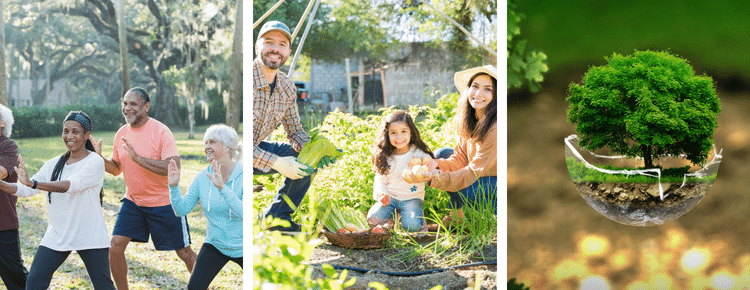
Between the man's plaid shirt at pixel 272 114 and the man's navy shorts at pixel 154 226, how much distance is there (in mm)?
489

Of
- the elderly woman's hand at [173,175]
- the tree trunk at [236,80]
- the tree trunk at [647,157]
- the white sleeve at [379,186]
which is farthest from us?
the white sleeve at [379,186]

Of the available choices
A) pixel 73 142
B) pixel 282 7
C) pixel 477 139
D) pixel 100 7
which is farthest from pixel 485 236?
pixel 100 7

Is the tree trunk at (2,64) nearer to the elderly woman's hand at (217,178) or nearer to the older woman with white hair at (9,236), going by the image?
the older woman with white hair at (9,236)

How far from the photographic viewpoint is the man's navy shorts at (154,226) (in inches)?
99.9

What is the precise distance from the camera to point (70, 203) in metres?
2.50

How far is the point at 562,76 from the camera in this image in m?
2.87

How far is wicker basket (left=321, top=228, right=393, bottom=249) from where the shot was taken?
9.11ft

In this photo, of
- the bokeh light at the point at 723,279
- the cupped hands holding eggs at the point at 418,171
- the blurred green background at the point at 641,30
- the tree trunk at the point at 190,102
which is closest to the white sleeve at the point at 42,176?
the tree trunk at the point at 190,102

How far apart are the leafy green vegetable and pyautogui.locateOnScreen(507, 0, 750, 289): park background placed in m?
1.06

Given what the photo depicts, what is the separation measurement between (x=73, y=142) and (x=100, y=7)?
29.7 inches

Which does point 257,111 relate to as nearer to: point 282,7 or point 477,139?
point 282,7

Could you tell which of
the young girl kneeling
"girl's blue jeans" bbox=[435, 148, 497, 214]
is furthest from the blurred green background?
the young girl kneeling

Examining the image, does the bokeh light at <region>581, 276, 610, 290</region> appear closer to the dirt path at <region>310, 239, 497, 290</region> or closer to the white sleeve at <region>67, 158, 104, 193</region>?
the dirt path at <region>310, 239, 497, 290</region>

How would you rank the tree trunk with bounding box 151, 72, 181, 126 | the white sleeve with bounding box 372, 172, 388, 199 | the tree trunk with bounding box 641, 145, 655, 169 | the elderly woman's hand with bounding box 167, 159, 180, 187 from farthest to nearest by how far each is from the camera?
the white sleeve with bounding box 372, 172, 388, 199, the tree trunk with bounding box 151, 72, 181, 126, the tree trunk with bounding box 641, 145, 655, 169, the elderly woman's hand with bounding box 167, 159, 180, 187
